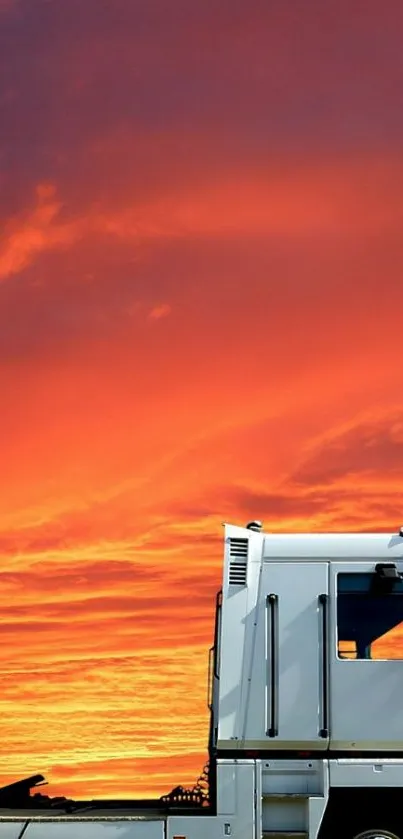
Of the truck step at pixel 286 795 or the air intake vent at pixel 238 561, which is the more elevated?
the air intake vent at pixel 238 561

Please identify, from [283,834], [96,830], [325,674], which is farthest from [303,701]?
[96,830]

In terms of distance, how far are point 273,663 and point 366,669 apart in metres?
1.24

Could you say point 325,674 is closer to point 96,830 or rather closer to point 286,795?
point 286,795

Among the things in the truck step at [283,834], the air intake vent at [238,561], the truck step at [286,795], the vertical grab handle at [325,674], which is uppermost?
the air intake vent at [238,561]

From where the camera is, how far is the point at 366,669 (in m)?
19.4

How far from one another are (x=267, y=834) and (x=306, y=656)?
2421mm

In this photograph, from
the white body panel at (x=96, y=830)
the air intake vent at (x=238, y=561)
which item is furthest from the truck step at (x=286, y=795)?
the air intake vent at (x=238, y=561)

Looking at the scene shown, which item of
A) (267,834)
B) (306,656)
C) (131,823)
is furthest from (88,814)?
(306,656)

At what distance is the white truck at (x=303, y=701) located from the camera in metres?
19.3

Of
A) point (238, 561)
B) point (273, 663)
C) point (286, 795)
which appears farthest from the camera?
point (238, 561)

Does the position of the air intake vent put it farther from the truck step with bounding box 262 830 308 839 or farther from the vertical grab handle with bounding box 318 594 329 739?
the truck step with bounding box 262 830 308 839

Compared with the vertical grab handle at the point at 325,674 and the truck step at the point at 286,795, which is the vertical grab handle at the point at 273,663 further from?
the truck step at the point at 286,795

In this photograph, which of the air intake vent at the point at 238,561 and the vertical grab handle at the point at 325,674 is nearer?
the vertical grab handle at the point at 325,674

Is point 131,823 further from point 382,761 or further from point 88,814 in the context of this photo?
point 382,761
